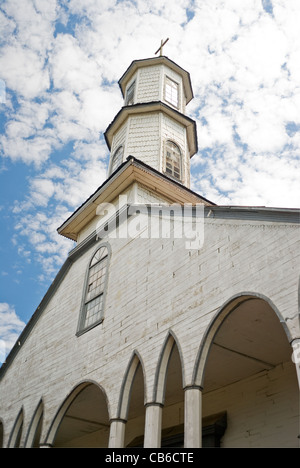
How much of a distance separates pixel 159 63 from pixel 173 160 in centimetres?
632

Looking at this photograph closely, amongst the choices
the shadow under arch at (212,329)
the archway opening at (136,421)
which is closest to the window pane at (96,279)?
the archway opening at (136,421)

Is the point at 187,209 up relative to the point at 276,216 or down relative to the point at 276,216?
up

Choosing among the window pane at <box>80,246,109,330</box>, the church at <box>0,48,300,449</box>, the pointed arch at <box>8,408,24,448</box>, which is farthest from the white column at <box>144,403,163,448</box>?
the pointed arch at <box>8,408,24,448</box>

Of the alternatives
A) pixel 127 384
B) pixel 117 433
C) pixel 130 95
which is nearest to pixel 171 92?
pixel 130 95

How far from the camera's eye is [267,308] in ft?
30.7

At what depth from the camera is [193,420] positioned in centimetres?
855

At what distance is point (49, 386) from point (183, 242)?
21.2ft

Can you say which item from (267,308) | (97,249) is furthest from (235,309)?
(97,249)

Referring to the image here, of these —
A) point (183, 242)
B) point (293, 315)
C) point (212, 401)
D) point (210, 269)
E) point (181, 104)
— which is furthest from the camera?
point (181, 104)

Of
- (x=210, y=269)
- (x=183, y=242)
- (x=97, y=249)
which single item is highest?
(x=97, y=249)

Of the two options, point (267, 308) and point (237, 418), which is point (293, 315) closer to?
point (267, 308)

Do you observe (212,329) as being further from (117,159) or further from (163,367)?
(117,159)

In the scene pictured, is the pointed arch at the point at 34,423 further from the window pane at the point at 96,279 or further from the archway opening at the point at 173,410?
the archway opening at the point at 173,410

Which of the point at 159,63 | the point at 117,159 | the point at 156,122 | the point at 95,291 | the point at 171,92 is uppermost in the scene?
the point at 159,63
